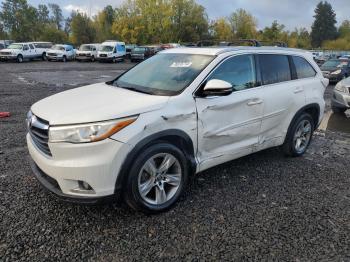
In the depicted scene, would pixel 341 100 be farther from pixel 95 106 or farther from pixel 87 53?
pixel 87 53

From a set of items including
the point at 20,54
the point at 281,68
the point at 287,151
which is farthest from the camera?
the point at 20,54

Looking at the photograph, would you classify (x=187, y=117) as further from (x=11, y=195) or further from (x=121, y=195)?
(x=11, y=195)

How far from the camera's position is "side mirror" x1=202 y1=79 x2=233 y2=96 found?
3508 mm

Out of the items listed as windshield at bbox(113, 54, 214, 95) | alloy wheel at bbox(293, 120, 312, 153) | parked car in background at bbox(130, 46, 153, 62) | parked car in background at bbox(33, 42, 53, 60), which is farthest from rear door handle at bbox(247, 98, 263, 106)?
parked car in background at bbox(130, 46, 153, 62)

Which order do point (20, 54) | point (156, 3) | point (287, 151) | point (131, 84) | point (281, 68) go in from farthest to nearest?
point (156, 3), point (20, 54), point (287, 151), point (281, 68), point (131, 84)

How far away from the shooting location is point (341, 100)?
8.68 m

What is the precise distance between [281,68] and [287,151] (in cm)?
129

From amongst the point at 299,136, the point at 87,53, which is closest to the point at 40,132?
the point at 299,136

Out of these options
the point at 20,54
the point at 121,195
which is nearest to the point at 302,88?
the point at 121,195

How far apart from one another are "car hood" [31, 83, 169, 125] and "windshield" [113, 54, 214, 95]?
24 cm

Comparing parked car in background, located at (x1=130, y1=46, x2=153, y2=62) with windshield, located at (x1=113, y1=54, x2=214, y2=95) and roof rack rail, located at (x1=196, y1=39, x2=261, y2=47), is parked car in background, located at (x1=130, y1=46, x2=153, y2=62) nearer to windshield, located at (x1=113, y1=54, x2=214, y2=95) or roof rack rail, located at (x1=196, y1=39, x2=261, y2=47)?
roof rack rail, located at (x1=196, y1=39, x2=261, y2=47)

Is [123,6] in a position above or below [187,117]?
above

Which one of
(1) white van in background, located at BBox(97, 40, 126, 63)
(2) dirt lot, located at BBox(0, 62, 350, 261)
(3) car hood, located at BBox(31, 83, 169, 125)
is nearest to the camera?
(2) dirt lot, located at BBox(0, 62, 350, 261)

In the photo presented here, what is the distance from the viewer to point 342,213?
3.61 m
